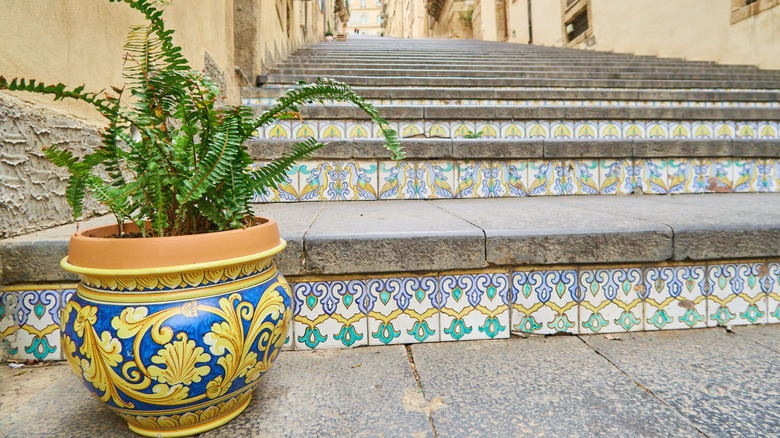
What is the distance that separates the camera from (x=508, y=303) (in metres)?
1.11

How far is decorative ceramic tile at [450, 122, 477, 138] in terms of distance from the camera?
8.30 ft

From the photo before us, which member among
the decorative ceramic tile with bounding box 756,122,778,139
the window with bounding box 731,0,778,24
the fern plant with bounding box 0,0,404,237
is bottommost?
the fern plant with bounding box 0,0,404,237

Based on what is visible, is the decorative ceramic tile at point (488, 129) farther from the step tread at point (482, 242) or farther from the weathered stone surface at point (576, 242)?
the weathered stone surface at point (576, 242)

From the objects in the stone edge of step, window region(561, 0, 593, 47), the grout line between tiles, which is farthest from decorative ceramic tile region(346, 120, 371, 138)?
window region(561, 0, 593, 47)

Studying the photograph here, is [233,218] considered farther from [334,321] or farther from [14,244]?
[14,244]

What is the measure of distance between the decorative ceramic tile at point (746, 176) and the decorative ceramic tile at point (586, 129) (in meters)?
0.75

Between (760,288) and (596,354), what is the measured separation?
2.07 feet

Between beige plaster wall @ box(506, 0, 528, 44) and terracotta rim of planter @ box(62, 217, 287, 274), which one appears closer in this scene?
terracotta rim of planter @ box(62, 217, 287, 274)

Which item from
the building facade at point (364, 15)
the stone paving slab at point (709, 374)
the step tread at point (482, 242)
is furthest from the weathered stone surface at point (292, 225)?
the building facade at point (364, 15)

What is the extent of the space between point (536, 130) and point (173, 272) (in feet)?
8.00

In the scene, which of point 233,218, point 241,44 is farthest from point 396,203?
point 241,44

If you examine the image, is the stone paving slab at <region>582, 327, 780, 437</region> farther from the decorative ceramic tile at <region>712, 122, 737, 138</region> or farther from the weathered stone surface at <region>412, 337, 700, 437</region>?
the decorative ceramic tile at <region>712, 122, 737, 138</region>

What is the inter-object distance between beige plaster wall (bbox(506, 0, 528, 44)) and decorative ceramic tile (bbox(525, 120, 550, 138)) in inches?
394

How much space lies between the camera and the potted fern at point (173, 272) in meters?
0.63
